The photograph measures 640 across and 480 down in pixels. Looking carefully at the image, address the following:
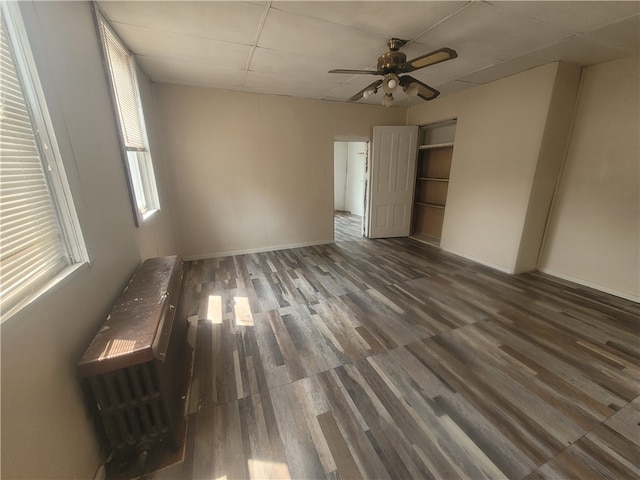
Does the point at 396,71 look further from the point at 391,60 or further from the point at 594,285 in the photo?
the point at 594,285

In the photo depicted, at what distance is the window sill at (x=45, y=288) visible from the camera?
77cm

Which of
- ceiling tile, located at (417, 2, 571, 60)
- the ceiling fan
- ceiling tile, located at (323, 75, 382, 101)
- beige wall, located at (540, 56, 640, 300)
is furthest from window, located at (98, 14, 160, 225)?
beige wall, located at (540, 56, 640, 300)

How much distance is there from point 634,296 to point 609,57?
2.58m

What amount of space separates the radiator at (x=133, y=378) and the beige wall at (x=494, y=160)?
3.99 metres

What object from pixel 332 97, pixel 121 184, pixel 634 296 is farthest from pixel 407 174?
pixel 121 184

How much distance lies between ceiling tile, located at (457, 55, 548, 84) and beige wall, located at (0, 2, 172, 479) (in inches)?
149

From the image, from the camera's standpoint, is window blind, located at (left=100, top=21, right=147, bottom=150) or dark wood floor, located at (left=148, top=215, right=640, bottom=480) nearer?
dark wood floor, located at (left=148, top=215, right=640, bottom=480)

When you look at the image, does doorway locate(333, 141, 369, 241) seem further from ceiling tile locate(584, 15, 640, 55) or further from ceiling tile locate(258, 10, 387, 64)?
ceiling tile locate(584, 15, 640, 55)

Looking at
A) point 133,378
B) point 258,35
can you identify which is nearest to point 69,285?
point 133,378

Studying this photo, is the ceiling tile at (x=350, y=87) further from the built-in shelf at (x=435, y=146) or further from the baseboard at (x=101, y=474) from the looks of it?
the baseboard at (x=101, y=474)

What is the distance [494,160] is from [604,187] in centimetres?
114

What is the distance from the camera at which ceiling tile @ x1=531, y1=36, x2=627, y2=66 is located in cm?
230

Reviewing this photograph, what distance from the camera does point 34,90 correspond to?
103 cm

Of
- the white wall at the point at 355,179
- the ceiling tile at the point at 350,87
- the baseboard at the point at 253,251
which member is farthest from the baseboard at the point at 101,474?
the white wall at the point at 355,179
